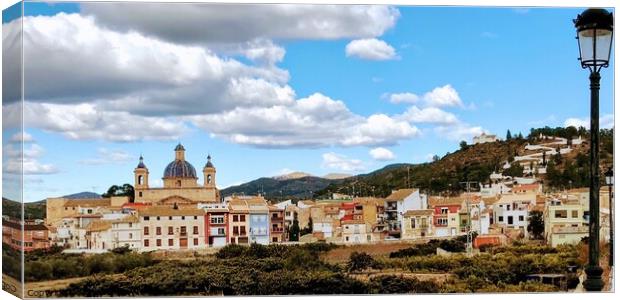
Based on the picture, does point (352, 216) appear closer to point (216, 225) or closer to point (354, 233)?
point (354, 233)

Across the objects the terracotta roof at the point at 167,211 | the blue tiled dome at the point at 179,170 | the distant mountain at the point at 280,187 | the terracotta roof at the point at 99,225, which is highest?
the blue tiled dome at the point at 179,170

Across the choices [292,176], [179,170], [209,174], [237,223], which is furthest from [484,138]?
[179,170]

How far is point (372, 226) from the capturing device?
39.3ft

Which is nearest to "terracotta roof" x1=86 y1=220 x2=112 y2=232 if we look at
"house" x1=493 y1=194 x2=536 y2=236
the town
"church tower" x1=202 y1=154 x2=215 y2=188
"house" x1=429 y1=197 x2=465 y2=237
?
the town

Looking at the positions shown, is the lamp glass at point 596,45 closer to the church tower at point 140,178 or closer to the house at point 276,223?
the church tower at point 140,178

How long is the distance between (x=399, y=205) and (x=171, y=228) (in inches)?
124

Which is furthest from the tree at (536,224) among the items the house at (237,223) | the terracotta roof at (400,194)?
the house at (237,223)

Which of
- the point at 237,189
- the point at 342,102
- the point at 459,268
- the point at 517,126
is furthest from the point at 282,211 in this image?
the point at 517,126

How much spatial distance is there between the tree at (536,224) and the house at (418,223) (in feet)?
4.60

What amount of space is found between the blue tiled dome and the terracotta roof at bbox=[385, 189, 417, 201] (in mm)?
2792

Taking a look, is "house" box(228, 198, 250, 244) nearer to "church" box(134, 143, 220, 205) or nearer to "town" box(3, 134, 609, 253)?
"town" box(3, 134, 609, 253)

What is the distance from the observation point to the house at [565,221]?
12008mm

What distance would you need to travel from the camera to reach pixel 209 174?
443 inches

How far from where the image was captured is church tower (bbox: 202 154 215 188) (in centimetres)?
1116
